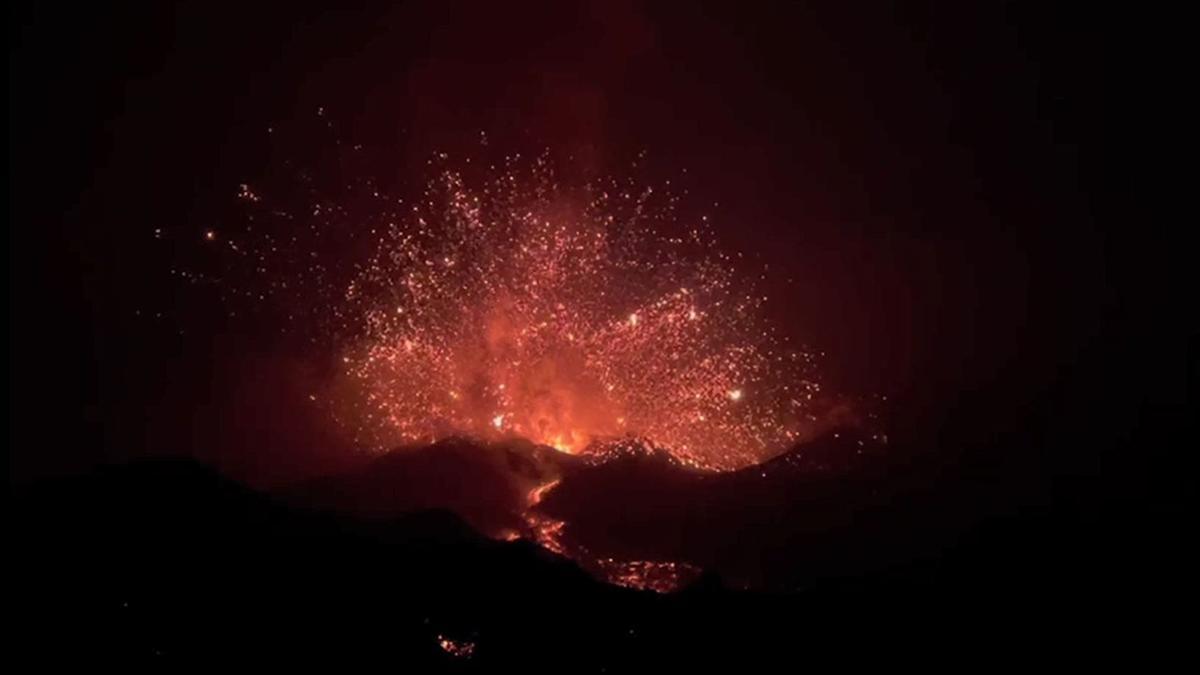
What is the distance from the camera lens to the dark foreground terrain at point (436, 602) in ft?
24.3

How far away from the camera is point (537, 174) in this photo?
27.8 meters

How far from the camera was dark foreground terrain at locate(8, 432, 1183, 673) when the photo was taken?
7398 mm

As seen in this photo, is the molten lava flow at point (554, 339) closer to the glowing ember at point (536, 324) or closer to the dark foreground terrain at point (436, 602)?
the glowing ember at point (536, 324)

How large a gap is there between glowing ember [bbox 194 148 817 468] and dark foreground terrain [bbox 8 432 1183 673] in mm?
13643

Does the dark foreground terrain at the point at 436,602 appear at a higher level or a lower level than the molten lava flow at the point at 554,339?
lower

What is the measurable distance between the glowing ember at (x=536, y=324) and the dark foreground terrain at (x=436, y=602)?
44.8 ft

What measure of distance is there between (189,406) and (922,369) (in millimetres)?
21412

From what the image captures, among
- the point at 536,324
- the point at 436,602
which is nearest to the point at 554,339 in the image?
the point at 536,324

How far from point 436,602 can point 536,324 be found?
17049 millimetres

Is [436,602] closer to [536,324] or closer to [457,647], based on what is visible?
[457,647]

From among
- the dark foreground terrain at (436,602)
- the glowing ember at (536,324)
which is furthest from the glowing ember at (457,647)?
the glowing ember at (536,324)

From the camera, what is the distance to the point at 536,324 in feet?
81.6

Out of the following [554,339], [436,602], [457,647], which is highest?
[554,339]

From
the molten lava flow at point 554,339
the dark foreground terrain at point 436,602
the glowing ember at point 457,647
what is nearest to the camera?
the dark foreground terrain at point 436,602
